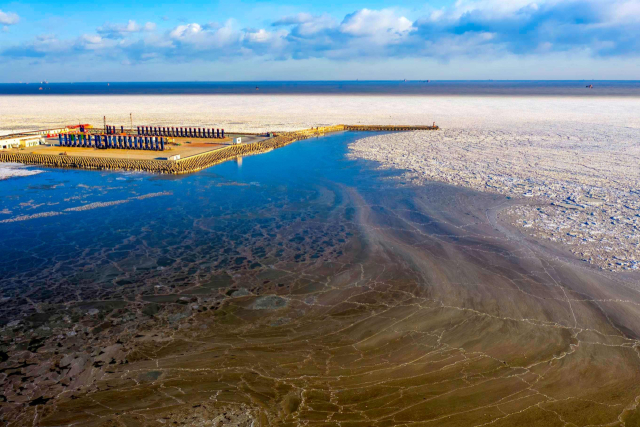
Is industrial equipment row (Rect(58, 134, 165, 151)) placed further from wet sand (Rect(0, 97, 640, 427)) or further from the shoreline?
wet sand (Rect(0, 97, 640, 427))

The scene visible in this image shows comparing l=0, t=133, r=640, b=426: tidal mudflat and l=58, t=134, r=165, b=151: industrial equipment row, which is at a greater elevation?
l=58, t=134, r=165, b=151: industrial equipment row

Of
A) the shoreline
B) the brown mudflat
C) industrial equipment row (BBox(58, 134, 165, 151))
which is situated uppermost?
industrial equipment row (BBox(58, 134, 165, 151))

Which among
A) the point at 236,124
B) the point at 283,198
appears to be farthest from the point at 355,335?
the point at 236,124

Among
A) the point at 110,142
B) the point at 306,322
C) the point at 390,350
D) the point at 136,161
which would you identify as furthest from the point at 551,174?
the point at 110,142

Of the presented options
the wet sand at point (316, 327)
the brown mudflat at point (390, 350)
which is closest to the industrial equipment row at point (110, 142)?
the wet sand at point (316, 327)

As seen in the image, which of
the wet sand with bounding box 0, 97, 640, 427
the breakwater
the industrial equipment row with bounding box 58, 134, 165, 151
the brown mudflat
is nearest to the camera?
the brown mudflat

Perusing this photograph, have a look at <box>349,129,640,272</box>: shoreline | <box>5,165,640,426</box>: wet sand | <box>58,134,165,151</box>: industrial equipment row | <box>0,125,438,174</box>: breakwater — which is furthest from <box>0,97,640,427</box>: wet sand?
<box>58,134,165,151</box>: industrial equipment row
